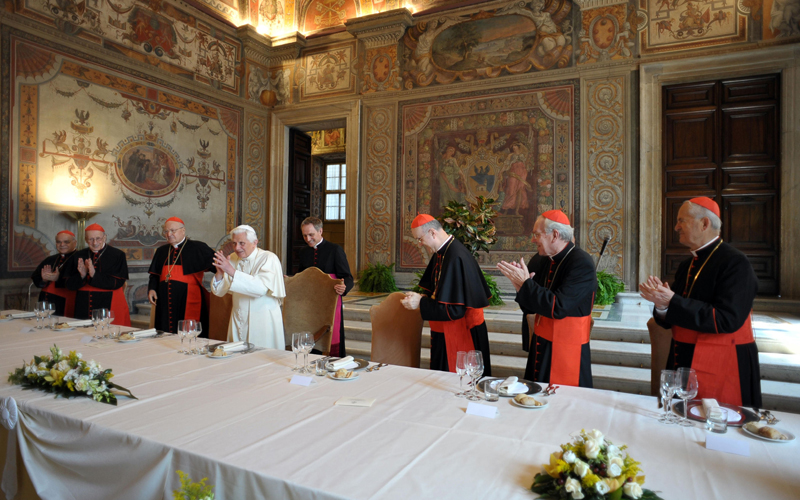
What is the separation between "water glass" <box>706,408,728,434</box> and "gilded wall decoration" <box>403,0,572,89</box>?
8.17m

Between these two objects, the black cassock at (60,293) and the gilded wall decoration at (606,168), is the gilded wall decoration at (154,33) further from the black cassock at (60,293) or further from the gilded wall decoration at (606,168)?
the gilded wall decoration at (606,168)

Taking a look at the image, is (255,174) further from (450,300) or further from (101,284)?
(450,300)

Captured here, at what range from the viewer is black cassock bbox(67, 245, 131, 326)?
575 cm

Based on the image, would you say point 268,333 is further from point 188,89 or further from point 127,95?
point 188,89

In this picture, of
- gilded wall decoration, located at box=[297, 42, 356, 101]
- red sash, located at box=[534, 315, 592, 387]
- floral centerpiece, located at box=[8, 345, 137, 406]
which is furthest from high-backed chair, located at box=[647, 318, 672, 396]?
gilded wall decoration, located at box=[297, 42, 356, 101]

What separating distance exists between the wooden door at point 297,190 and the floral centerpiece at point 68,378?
28.9 feet

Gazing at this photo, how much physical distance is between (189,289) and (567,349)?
4.22 m

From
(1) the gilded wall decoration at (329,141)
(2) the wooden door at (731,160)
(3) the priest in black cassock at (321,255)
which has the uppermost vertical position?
(1) the gilded wall decoration at (329,141)

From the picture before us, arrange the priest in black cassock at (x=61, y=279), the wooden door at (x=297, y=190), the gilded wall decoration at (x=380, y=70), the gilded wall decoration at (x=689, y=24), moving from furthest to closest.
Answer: the wooden door at (x=297, y=190) < the gilded wall decoration at (x=380, y=70) < the gilded wall decoration at (x=689, y=24) < the priest in black cassock at (x=61, y=279)

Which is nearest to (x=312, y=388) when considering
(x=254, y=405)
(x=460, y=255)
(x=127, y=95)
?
(x=254, y=405)

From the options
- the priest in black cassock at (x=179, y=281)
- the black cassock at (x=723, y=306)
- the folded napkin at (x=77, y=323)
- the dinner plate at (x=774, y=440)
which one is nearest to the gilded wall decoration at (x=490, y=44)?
the priest in black cassock at (x=179, y=281)

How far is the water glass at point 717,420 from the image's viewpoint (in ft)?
5.71

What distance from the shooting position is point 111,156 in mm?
8141

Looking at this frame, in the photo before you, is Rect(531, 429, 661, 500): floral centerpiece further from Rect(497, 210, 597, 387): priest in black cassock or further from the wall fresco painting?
A: the wall fresco painting
